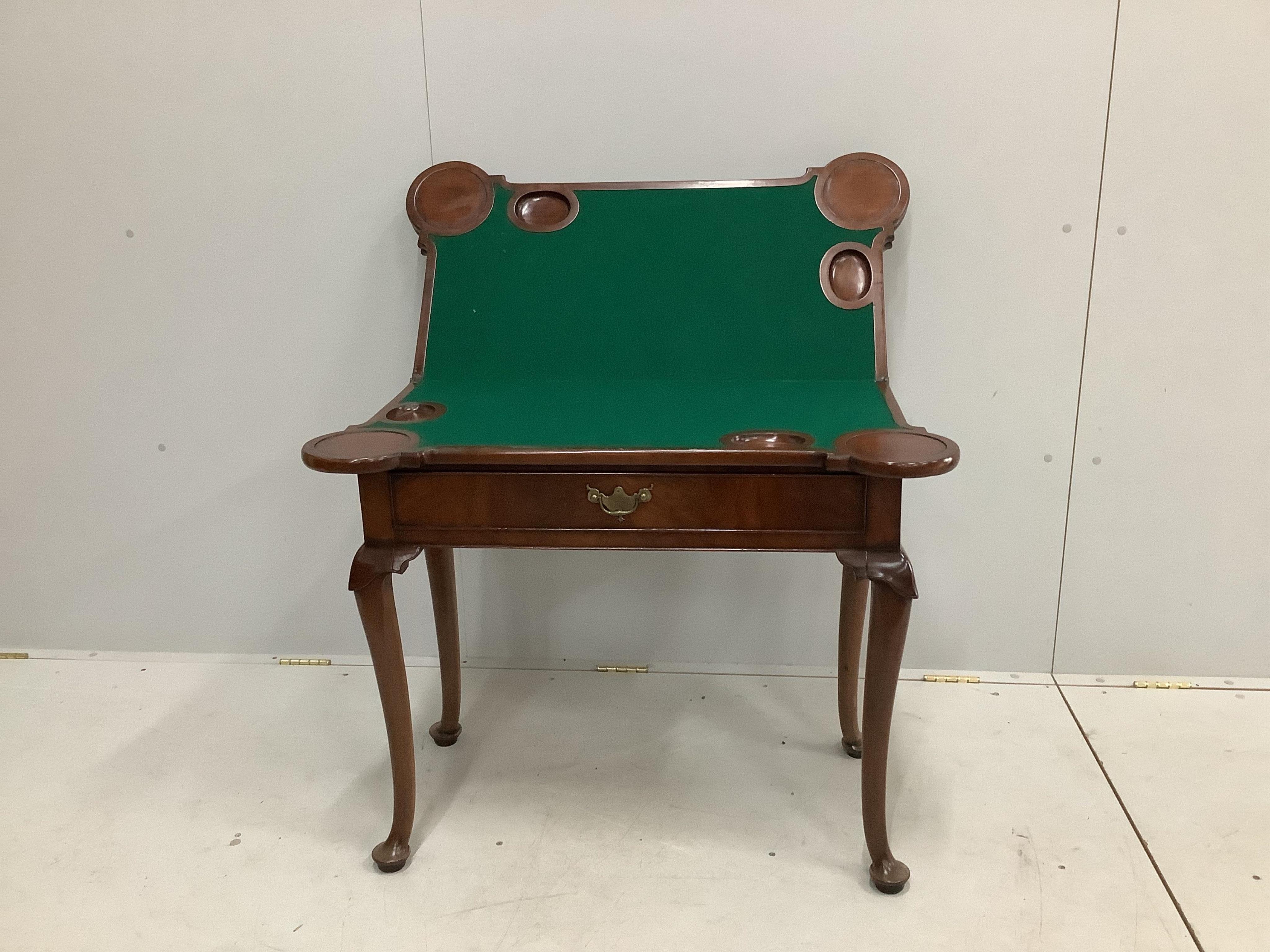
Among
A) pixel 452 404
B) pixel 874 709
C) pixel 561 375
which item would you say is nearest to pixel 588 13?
pixel 561 375

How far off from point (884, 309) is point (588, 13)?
81cm

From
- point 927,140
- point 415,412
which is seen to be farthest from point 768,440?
point 927,140

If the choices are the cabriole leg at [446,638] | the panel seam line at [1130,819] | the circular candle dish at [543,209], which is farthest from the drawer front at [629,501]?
the panel seam line at [1130,819]

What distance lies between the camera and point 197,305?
204cm

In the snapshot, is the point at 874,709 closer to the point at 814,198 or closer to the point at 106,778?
the point at 814,198

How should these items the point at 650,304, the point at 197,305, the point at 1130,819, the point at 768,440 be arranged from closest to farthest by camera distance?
the point at 768,440 → the point at 1130,819 → the point at 650,304 → the point at 197,305

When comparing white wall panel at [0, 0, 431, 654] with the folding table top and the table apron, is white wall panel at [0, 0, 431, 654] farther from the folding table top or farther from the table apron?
the table apron

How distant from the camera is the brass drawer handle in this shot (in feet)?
4.46

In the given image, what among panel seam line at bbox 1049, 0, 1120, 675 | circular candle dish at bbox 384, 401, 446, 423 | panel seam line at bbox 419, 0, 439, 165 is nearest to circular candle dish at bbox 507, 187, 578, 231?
panel seam line at bbox 419, 0, 439, 165

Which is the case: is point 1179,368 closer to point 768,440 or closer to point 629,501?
point 768,440

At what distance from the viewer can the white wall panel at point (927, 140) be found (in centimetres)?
177

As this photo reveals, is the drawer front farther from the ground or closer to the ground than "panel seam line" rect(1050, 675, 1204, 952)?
farther from the ground

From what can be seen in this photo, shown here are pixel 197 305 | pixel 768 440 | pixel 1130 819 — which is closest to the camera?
pixel 768 440

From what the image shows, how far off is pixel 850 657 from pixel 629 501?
0.72m
